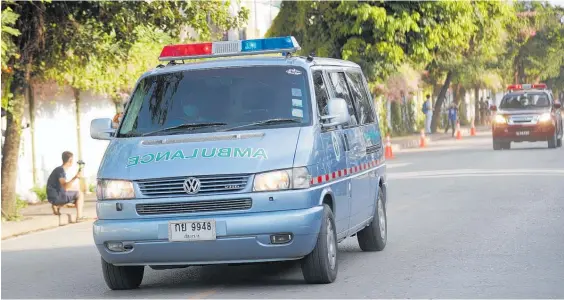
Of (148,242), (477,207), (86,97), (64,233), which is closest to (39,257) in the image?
(64,233)

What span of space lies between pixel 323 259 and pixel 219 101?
173 centimetres

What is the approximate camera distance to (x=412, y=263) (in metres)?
11.3

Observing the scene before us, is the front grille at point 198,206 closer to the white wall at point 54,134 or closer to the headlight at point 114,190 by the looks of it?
the headlight at point 114,190

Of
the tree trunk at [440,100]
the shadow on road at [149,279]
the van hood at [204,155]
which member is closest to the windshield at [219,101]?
the van hood at [204,155]

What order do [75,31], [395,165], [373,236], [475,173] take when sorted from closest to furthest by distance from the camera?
[373,236] → [75,31] → [475,173] → [395,165]

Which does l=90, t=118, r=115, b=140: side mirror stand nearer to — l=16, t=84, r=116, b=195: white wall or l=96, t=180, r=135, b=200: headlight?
l=96, t=180, r=135, b=200: headlight

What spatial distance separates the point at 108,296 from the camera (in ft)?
33.1

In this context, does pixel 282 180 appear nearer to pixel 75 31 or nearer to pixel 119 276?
pixel 119 276

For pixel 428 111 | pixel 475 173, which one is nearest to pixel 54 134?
pixel 475 173

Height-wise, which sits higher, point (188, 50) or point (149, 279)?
point (188, 50)

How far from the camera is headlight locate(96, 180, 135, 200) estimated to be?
9836mm

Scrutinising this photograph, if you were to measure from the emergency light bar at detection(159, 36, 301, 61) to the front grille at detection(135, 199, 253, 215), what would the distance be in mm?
1870

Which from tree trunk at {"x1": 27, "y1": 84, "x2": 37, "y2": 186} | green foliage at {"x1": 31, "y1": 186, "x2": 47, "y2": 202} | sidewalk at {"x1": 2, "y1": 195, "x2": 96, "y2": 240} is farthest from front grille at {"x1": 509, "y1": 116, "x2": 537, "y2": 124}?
sidewalk at {"x1": 2, "y1": 195, "x2": 96, "y2": 240}

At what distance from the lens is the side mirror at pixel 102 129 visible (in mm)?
10938
